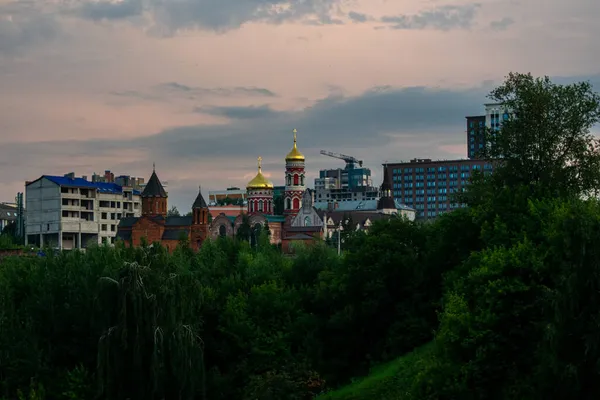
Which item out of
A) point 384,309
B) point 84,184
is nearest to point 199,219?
point 84,184

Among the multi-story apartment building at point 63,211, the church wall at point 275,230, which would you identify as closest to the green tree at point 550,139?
the multi-story apartment building at point 63,211

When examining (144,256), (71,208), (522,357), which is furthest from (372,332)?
(71,208)

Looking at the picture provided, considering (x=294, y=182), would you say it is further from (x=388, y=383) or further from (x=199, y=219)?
(x=388, y=383)

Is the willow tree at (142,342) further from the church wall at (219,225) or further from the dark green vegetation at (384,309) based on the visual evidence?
the church wall at (219,225)

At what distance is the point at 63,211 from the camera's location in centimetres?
15325

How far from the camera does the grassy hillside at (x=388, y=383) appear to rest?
135 ft

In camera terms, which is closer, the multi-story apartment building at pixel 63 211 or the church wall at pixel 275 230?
the multi-story apartment building at pixel 63 211

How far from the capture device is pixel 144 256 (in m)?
49.9

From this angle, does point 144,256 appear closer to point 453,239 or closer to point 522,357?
point 453,239

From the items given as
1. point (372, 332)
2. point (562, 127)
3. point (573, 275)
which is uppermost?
point (562, 127)

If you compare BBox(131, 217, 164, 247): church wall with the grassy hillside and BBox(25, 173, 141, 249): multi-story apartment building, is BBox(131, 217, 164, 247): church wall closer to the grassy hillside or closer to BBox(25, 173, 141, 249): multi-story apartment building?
BBox(25, 173, 141, 249): multi-story apartment building

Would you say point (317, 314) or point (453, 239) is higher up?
point (453, 239)

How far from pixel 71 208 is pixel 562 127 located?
11268cm

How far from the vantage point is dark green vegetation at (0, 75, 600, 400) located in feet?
118
